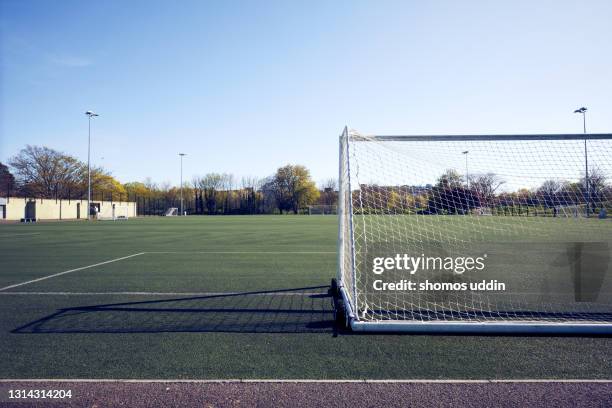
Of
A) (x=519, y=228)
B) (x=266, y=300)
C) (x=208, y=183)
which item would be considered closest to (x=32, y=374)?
(x=266, y=300)

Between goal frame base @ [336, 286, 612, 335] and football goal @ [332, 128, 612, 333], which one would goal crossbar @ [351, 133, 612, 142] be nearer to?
football goal @ [332, 128, 612, 333]

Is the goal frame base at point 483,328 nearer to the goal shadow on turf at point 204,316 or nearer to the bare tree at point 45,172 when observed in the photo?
the goal shadow on turf at point 204,316

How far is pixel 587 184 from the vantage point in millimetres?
7957

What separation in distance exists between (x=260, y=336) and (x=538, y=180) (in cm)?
715

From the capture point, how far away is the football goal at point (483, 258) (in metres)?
4.83

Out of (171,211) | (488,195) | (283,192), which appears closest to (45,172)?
(171,211)

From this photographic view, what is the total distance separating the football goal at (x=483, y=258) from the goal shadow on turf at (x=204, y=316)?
460 millimetres

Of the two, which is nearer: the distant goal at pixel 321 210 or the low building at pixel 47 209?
the low building at pixel 47 209

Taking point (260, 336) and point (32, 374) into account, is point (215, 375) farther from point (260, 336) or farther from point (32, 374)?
point (32, 374)

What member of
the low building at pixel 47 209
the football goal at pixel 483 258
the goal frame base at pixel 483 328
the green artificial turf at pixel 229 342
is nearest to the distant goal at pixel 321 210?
the low building at pixel 47 209

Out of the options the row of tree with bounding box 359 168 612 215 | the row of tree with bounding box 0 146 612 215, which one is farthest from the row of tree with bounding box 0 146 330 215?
the row of tree with bounding box 359 168 612 215

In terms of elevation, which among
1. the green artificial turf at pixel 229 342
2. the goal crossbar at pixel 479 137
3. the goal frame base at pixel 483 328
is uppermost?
the goal crossbar at pixel 479 137

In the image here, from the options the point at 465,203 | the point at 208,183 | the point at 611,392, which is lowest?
the point at 611,392

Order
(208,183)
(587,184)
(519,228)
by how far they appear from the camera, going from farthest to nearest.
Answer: (208,183)
(519,228)
(587,184)
